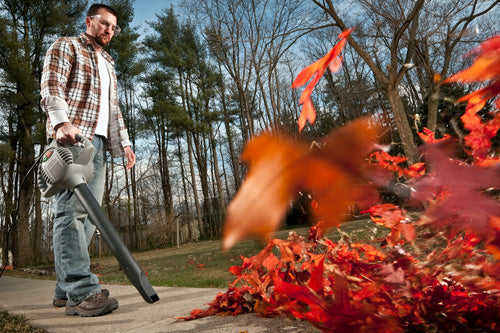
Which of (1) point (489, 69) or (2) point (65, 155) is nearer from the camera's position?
(1) point (489, 69)

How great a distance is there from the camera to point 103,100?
79.6 inches

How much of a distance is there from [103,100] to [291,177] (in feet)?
6.59

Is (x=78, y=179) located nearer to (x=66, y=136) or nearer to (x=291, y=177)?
(x=66, y=136)

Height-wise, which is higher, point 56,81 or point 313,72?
point 56,81

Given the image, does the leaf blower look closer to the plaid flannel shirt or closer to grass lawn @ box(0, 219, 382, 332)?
the plaid flannel shirt

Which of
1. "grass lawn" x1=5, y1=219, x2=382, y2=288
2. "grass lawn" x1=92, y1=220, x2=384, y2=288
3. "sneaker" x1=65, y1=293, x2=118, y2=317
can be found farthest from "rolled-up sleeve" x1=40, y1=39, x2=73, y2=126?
"grass lawn" x1=5, y1=219, x2=382, y2=288

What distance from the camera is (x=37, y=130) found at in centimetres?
1079

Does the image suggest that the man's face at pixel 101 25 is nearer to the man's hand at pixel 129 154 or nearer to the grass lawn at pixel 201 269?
the man's hand at pixel 129 154

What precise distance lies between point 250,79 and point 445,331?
29.5 feet

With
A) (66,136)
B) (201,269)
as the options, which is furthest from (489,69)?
(201,269)

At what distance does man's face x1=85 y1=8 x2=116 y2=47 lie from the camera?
1960 mm

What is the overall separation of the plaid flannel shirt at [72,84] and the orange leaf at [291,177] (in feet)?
5.07

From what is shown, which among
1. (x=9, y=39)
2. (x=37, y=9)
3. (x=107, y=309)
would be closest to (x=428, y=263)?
(x=107, y=309)

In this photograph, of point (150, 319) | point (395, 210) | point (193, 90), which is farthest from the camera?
point (193, 90)
